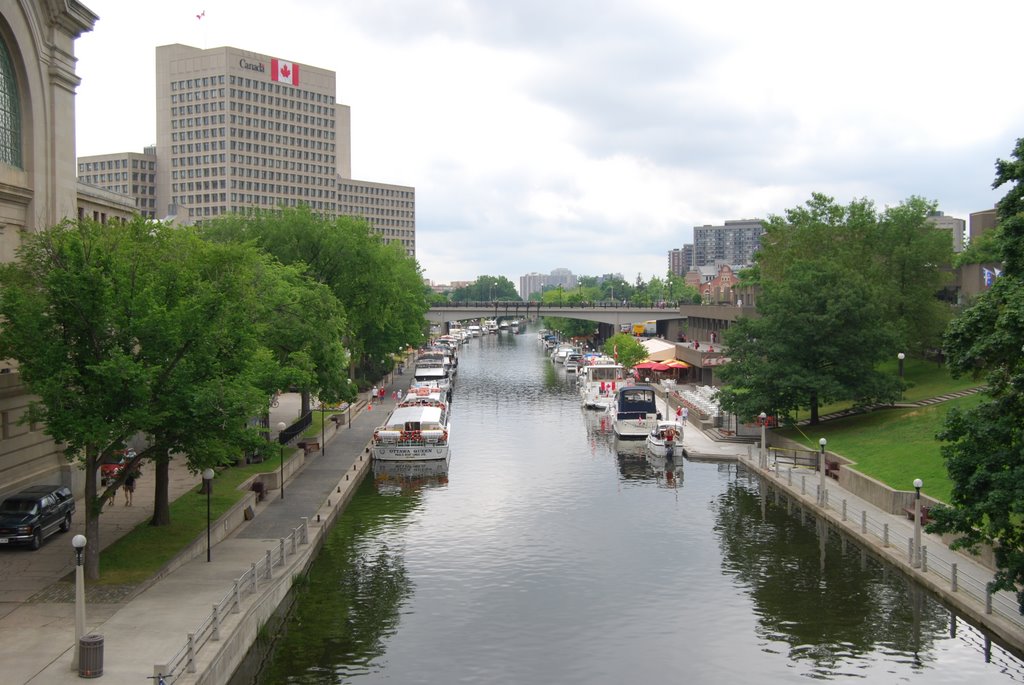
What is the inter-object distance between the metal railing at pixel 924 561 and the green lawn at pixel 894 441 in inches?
100

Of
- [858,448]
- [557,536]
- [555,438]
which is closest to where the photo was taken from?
[557,536]

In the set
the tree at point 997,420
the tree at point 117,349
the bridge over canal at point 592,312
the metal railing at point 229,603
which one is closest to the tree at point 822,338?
the tree at point 997,420

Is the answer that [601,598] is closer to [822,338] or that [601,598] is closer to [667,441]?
[667,441]

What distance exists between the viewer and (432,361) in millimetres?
104250

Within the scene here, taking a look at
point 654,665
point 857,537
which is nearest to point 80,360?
point 654,665

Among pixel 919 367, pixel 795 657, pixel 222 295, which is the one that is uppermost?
pixel 222 295

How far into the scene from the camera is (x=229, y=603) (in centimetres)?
2523

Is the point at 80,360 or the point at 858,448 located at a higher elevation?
the point at 80,360

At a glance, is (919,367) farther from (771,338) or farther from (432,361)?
(432,361)

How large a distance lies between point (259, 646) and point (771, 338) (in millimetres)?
38990

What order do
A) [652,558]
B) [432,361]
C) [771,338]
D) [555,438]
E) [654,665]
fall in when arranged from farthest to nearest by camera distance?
[432,361] < [555,438] < [771,338] < [652,558] < [654,665]

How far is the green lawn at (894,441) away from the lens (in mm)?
40531

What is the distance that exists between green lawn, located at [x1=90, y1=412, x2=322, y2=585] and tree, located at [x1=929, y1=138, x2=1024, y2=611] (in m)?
20.4

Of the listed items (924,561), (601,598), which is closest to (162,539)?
(601,598)
